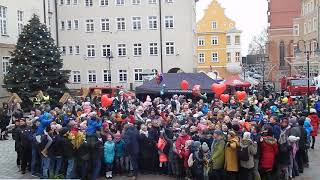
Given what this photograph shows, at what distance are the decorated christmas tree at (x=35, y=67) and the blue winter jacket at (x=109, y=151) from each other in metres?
20.2

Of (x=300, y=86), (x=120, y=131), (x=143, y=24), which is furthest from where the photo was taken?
(x=143, y=24)

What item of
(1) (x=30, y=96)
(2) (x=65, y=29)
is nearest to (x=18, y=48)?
(1) (x=30, y=96)

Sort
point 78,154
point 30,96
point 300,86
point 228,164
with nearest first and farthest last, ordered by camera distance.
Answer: point 228,164 < point 78,154 < point 30,96 < point 300,86

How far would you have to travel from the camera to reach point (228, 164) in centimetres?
1217

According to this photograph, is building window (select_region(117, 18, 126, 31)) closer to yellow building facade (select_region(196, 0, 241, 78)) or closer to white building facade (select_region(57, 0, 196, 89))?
white building facade (select_region(57, 0, 196, 89))

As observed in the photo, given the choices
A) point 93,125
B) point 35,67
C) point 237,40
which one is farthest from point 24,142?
point 237,40

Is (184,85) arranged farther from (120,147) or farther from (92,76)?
(92,76)

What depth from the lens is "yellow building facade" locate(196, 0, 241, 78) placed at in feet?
248

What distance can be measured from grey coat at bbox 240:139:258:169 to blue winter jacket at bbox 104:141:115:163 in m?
3.82

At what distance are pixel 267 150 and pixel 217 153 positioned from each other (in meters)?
1.39

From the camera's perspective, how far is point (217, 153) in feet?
39.9

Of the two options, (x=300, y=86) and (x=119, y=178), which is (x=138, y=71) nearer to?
(x=300, y=86)

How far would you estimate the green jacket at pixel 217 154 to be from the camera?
40.0 feet

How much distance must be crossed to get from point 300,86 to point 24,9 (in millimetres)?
24377
